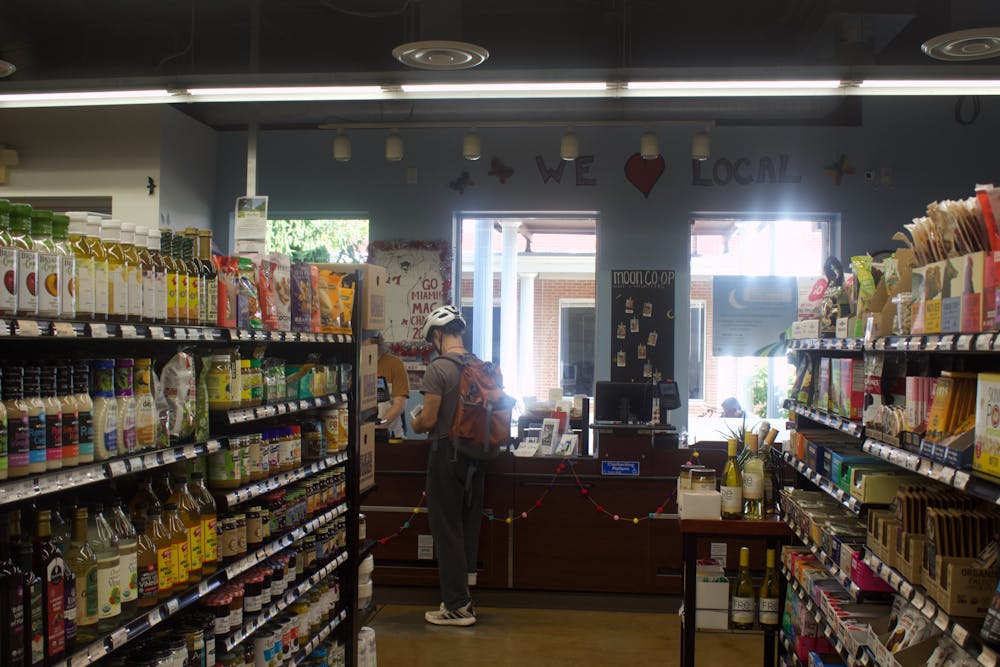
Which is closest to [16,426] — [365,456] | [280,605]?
[280,605]

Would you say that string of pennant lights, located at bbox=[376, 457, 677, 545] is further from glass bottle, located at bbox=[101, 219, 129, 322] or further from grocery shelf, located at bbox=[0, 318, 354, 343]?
glass bottle, located at bbox=[101, 219, 129, 322]

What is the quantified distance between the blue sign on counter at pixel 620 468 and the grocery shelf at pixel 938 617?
9.83 ft

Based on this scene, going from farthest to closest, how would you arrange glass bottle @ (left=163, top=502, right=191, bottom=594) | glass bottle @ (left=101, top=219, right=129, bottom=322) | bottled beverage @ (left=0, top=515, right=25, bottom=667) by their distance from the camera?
glass bottle @ (left=163, top=502, right=191, bottom=594)
glass bottle @ (left=101, top=219, right=129, bottom=322)
bottled beverage @ (left=0, top=515, right=25, bottom=667)

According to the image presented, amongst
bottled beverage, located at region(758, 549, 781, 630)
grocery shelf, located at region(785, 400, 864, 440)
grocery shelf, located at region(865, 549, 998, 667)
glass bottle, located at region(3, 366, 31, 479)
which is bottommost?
bottled beverage, located at region(758, 549, 781, 630)

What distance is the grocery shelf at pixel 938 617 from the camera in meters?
2.20

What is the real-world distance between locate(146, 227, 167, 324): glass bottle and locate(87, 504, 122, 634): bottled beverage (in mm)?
622

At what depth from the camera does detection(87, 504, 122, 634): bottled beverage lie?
252 cm

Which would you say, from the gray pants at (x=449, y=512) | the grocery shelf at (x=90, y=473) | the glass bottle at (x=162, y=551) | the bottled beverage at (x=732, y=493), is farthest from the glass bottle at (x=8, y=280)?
the gray pants at (x=449, y=512)

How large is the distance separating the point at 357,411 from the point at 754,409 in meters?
4.58

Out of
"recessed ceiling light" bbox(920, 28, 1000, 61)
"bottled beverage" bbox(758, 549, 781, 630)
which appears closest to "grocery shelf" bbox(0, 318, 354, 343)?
"bottled beverage" bbox(758, 549, 781, 630)

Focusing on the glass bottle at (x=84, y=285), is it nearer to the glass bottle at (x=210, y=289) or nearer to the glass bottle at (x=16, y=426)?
the glass bottle at (x=16, y=426)

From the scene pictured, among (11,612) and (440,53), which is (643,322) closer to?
(440,53)

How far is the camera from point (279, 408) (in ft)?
12.5

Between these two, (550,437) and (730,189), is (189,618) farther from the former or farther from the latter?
(730,189)
